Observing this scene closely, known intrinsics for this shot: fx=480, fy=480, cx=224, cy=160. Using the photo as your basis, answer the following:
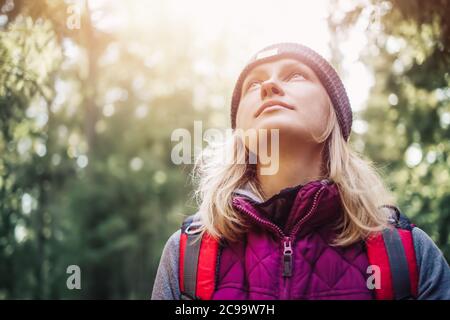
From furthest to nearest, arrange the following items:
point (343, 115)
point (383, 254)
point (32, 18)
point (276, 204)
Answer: point (32, 18) < point (343, 115) < point (276, 204) < point (383, 254)

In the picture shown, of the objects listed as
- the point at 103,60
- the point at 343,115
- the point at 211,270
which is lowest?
the point at 211,270

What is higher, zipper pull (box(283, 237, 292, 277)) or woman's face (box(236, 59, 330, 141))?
woman's face (box(236, 59, 330, 141))

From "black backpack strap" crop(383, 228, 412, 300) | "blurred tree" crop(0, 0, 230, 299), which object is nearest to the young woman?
"black backpack strap" crop(383, 228, 412, 300)

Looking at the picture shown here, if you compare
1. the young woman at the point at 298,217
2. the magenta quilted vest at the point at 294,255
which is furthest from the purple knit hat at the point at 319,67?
the magenta quilted vest at the point at 294,255

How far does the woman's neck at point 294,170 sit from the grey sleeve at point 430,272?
676mm

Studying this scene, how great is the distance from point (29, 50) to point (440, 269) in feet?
10.4

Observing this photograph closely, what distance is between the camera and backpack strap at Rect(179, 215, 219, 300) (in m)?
2.32

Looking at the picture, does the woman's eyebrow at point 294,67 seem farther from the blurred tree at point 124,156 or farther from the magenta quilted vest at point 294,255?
the blurred tree at point 124,156

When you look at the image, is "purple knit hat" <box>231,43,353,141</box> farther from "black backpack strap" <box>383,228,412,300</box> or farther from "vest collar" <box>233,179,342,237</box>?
"black backpack strap" <box>383,228,412,300</box>

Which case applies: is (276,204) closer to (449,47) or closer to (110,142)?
(449,47)

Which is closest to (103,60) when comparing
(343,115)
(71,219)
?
(71,219)

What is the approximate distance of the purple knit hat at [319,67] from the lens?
2936 mm

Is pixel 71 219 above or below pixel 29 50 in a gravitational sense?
below

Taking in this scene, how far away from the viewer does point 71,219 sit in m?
18.9
